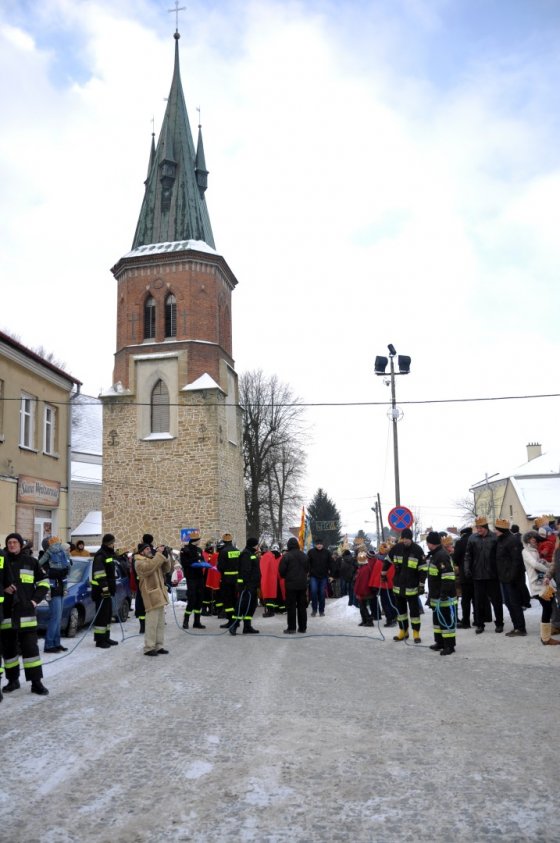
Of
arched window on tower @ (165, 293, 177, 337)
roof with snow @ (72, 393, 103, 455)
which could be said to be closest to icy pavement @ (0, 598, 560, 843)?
arched window on tower @ (165, 293, 177, 337)

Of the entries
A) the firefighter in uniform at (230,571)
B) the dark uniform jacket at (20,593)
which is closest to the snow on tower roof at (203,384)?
the firefighter in uniform at (230,571)

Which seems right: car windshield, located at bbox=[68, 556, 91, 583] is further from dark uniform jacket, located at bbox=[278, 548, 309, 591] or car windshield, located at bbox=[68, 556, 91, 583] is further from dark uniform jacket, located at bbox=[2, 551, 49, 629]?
dark uniform jacket, located at bbox=[2, 551, 49, 629]

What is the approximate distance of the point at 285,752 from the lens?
5414 millimetres

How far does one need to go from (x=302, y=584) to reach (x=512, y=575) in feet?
11.7

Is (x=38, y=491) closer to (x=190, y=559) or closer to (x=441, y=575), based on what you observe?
(x=190, y=559)

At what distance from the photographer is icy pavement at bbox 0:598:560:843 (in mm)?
4082

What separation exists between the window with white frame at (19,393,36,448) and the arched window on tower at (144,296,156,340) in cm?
1820

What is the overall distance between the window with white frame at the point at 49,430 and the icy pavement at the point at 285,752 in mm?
14856

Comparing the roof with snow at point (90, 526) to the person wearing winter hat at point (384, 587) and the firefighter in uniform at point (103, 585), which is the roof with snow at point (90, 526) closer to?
the person wearing winter hat at point (384, 587)

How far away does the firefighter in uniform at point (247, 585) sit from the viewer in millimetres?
13477

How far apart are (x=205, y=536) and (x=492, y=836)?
108 ft

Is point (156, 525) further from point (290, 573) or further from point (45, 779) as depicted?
point (45, 779)

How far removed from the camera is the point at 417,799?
441 cm

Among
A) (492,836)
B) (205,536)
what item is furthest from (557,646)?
(205,536)
